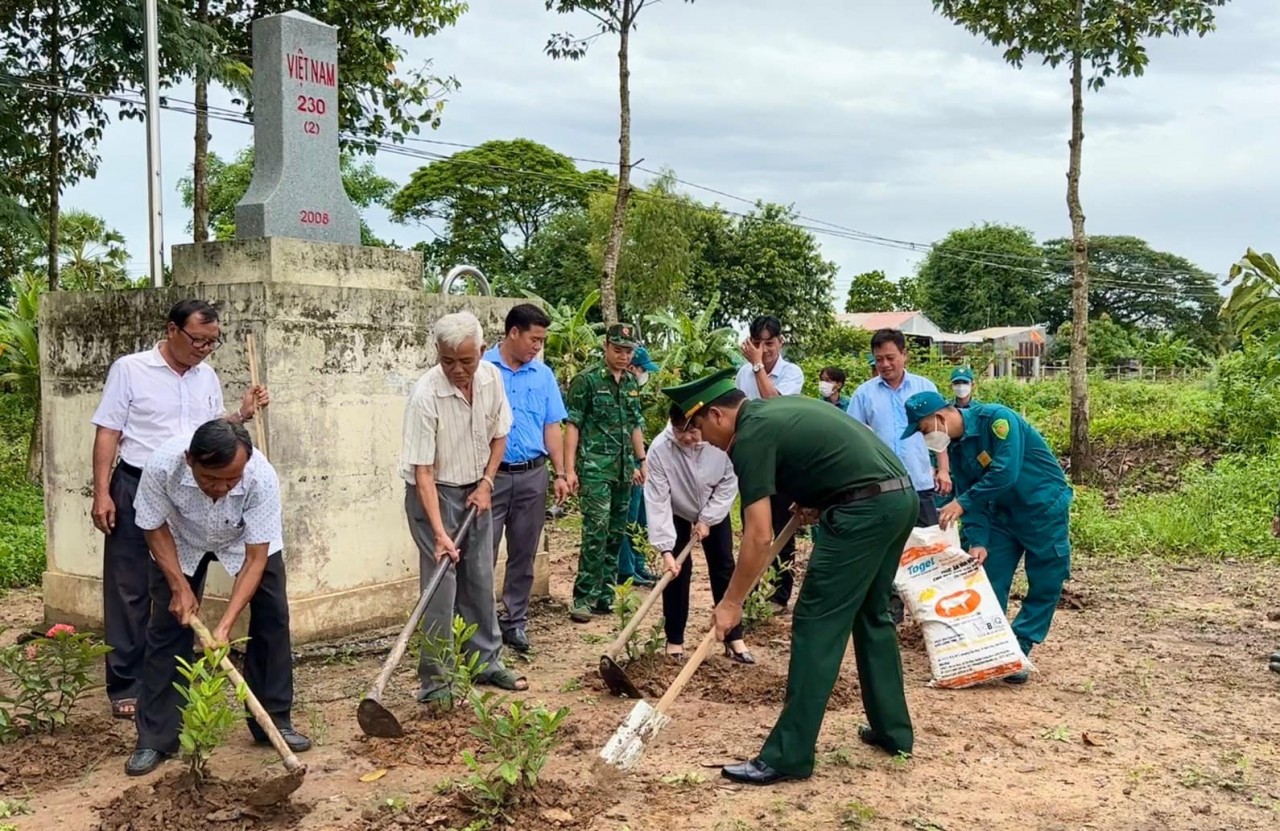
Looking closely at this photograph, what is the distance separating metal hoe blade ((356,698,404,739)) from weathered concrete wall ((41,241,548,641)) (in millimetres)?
1368

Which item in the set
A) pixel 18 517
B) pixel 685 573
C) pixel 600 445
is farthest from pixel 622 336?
pixel 18 517

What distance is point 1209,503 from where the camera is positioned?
10227 millimetres

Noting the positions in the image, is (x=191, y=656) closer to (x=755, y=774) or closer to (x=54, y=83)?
(x=755, y=774)

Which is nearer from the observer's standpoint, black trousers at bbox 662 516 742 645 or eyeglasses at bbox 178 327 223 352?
eyeglasses at bbox 178 327 223 352

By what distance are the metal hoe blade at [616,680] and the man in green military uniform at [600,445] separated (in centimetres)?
154

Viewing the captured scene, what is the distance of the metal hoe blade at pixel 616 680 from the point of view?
4871 mm

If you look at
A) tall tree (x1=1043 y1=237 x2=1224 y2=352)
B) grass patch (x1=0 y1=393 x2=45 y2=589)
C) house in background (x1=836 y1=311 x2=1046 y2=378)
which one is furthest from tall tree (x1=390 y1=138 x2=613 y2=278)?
tall tree (x1=1043 y1=237 x2=1224 y2=352)

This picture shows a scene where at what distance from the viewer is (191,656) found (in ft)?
13.8

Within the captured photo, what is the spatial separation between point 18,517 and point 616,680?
25.6ft

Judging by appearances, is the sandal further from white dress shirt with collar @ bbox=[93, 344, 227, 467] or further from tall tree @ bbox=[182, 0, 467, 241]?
tall tree @ bbox=[182, 0, 467, 241]

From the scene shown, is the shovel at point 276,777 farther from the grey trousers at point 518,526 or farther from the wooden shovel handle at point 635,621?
the grey trousers at point 518,526

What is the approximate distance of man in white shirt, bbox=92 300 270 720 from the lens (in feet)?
15.3

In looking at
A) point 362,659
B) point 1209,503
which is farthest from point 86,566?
point 1209,503

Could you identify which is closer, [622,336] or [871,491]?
[871,491]
